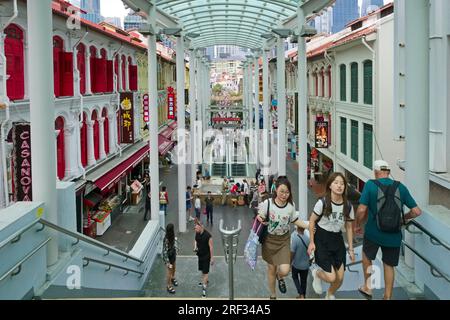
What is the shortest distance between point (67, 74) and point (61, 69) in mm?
394

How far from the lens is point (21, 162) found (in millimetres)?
11695

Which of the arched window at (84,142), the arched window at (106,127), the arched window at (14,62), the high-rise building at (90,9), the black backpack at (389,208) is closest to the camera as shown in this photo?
the black backpack at (389,208)

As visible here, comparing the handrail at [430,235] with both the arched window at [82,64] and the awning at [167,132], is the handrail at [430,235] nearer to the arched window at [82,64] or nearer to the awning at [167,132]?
the arched window at [82,64]

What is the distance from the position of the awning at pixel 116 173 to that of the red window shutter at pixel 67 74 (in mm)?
3552

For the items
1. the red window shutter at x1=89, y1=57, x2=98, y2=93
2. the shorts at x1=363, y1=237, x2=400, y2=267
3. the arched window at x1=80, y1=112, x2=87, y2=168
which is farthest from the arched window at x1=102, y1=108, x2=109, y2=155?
the shorts at x1=363, y1=237, x2=400, y2=267

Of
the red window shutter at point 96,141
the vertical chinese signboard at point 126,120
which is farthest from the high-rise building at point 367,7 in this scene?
the red window shutter at point 96,141

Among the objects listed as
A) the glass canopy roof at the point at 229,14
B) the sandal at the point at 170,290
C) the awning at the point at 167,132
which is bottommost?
the sandal at the point at 170,290

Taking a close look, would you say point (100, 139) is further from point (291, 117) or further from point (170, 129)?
point (291, 117)

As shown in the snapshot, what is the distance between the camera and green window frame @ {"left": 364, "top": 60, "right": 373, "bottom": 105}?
60.8ft

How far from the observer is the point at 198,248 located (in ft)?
28.9

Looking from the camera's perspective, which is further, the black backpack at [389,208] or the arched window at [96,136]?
the arched window at [96,136]

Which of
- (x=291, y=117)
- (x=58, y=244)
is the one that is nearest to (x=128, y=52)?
(x=291, y=117)

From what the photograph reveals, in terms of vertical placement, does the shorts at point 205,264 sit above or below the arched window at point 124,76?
below

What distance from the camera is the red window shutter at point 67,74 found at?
16359mm
